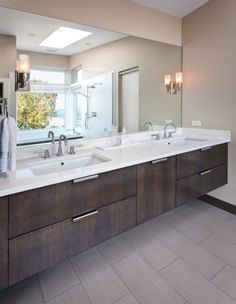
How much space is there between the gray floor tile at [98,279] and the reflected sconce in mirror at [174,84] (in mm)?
2221

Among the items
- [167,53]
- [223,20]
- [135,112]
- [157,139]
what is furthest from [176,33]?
[157,139]

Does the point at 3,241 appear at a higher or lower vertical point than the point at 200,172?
lower

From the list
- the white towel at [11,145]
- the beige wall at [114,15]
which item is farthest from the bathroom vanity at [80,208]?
the beige wall at [114,15]

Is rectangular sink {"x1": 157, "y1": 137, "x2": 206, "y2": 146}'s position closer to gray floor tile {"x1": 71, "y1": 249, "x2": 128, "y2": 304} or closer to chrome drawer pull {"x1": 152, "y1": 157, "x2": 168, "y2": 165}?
chrome drawer pull {"x1": 152, "y1": 157, "x2": 168, "y2": 165}

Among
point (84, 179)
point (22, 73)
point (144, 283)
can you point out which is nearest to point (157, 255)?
point (144, 283)

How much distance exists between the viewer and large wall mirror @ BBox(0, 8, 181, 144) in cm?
189

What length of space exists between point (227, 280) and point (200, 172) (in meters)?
1.08

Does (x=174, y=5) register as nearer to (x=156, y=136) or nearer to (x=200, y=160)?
(x=156, y=136)

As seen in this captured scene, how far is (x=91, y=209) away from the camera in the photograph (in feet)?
5.11

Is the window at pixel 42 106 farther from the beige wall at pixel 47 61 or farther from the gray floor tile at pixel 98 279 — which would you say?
the gray floor tile at pixel 98 279

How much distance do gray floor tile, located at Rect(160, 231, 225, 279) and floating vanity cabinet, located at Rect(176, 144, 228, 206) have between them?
345mm

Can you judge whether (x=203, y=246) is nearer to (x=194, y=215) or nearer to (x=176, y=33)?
(x=194, y=215)

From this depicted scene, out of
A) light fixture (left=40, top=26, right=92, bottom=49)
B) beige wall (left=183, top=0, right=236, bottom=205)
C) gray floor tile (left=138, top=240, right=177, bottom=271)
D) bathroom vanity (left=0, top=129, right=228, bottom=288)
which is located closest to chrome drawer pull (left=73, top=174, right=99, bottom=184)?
bathroom vanity (left=0, top=129, right=228, bottom=288)

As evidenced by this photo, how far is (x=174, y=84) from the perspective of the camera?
3090mm
